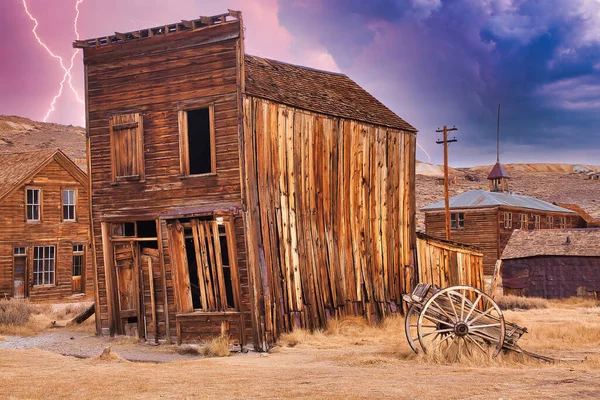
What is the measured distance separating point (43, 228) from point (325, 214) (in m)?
16.1

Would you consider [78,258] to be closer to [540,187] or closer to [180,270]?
[180,270]

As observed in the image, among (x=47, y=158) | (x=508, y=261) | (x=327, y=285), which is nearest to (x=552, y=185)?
(x=508, y=261)

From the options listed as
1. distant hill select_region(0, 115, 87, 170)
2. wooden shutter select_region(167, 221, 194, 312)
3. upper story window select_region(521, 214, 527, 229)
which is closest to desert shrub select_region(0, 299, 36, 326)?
wooden shutter select_region(167, 221, 194, 312)

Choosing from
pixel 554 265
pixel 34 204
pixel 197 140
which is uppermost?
pixel 197 140

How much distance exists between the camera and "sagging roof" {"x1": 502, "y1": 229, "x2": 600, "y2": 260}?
31.1 metres

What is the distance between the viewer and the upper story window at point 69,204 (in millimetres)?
32469

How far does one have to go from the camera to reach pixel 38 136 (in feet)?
309

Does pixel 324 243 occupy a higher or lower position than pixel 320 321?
higher

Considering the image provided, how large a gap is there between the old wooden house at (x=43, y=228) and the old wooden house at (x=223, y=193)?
12364 millimetres

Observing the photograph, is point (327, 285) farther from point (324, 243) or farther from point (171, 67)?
point (171, 67)

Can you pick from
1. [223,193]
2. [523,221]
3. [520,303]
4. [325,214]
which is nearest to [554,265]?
[520,303]

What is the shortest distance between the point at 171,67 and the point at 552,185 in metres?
92.0

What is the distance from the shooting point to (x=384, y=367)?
12789 millimetres

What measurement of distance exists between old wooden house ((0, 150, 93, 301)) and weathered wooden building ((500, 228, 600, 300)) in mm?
17928
